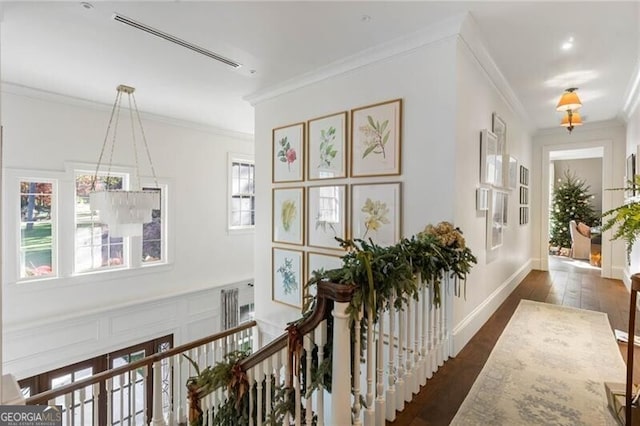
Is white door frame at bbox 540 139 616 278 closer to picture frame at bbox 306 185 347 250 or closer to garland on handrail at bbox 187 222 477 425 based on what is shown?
picture frame at bbox 306 185 347 250

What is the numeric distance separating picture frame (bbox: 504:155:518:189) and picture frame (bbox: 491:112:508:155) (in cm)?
16

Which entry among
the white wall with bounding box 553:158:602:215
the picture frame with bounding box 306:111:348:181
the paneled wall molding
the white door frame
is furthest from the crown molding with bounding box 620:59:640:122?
the paneled wall molding

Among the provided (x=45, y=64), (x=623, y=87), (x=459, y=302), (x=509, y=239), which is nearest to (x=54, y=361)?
(x=45, y=64)

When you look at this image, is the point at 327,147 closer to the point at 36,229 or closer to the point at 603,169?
the point at 36,229

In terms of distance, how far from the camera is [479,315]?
10.9ft

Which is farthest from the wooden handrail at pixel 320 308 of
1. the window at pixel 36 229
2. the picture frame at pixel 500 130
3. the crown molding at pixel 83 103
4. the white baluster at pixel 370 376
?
the window at pixel 36 229

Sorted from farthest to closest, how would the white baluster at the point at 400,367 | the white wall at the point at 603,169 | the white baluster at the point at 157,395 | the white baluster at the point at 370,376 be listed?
the white wall at the point at 603,169
the white baluster at the point at 157,395
the white baluster at the point at 400,367
the white baluster at the point at 370,376

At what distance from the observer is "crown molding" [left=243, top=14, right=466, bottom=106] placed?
2.69 metres

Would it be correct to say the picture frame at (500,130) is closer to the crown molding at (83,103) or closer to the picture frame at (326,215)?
the picture frame at (326,215)

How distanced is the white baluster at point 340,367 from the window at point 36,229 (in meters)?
Answer: 4.60

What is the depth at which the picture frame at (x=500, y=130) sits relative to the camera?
12.1ft

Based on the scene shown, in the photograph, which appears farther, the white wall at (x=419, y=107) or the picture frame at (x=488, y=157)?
the picture frame at (x=488, y=157)

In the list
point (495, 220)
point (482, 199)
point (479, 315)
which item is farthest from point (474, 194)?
point (479, 315)

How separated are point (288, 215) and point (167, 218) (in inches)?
103
